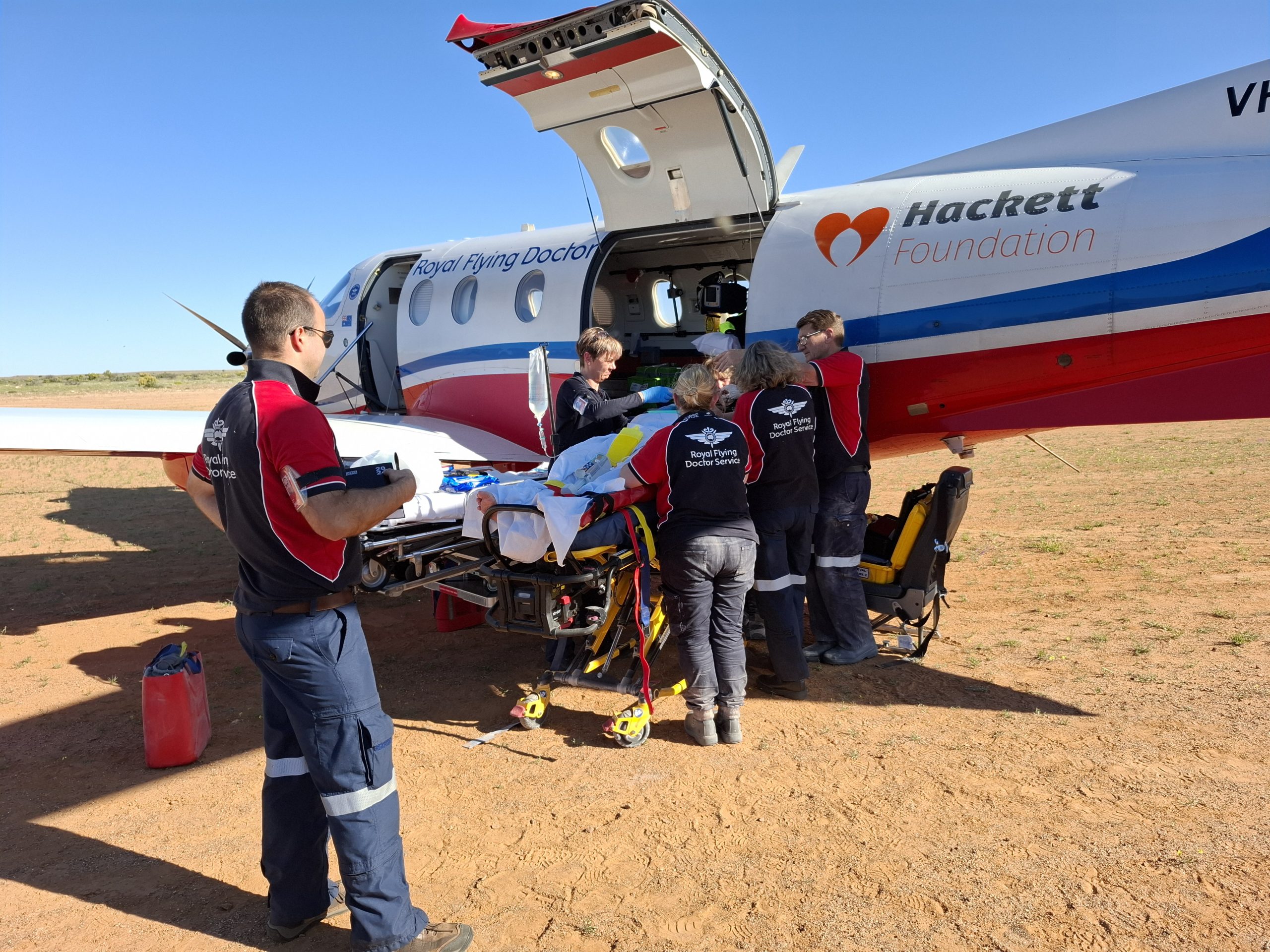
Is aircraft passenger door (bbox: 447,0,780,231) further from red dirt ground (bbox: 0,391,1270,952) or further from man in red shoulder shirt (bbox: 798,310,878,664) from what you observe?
red dirt ground (bbox: 0,391,1270,952)

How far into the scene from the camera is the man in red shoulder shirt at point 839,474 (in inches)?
239

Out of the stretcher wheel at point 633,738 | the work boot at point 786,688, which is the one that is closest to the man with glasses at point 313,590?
the stretcher wheel at point 633,738

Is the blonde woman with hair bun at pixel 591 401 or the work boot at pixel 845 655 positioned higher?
the blonde woman with hair bun at pixel 591 401

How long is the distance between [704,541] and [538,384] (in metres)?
2.79

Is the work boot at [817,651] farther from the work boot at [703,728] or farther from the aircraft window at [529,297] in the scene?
the aircraft window at [529,297]

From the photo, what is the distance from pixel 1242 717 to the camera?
490 cm

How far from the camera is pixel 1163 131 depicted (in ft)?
18.5

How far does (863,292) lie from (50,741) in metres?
6.49

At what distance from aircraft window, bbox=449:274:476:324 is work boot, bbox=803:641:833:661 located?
5233 mm

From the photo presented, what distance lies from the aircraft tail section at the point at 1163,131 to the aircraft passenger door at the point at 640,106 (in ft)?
5.90

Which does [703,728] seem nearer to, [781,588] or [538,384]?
[781,588]

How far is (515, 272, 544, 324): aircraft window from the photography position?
878 centimetres

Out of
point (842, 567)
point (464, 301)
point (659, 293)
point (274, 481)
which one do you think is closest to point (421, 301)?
point (464, 301)

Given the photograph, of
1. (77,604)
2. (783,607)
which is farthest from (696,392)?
(77,604)
